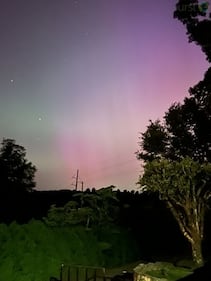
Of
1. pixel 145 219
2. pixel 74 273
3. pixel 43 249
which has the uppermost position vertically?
pixel 145 219

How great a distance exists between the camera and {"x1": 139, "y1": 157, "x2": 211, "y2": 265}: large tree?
14.5m

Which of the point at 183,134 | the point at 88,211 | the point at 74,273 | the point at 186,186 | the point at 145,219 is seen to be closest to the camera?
the point at 74,273

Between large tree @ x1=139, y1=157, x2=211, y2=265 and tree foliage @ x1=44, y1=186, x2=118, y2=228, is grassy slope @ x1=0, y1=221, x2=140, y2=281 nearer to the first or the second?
tree foliage @ x1=44, y1=186, x2=118, y2=228

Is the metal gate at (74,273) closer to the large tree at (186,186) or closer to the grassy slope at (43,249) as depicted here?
the grassy slope at (43,249)

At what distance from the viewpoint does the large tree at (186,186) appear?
14.5 meters

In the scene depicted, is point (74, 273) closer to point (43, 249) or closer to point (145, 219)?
point (43, 249)

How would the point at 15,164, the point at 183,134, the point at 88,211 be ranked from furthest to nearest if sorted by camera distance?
the point at 15,164 → the point at 183,134 → the point at 88,211

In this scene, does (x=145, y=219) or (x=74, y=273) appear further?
(x=145, y=219)

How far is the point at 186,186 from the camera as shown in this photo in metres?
14.5

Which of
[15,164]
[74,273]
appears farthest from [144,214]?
[15,164]

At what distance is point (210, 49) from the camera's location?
19594 mm

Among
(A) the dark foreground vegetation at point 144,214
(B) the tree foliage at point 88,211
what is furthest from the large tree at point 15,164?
(B) the tree foliage at point 88,211

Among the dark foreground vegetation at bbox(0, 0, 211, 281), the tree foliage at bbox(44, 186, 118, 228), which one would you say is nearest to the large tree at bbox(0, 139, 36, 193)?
the dark foreground vegetation at bbox(0, 0, 211, 281)

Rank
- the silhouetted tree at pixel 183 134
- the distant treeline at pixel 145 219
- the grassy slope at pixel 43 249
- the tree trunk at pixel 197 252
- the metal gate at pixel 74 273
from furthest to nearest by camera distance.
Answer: the silhouetted tree at pixel 183 134 < the distant treeline at pixel 145 219 < the tree trunk at pixel 197 252 < the metal gate at pixel 74 273 < the grassy slope at pixel 43 249
